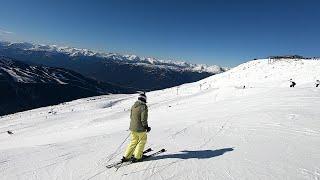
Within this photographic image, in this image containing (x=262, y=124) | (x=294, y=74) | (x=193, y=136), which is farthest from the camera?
(x=294, y=74)

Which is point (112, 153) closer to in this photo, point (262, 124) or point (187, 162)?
point (187, 162)

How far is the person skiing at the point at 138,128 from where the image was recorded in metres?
11.6

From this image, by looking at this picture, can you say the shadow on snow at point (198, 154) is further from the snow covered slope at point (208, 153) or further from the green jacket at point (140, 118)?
the green jacket at point (140, 118)

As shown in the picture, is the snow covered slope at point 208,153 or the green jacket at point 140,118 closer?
the snow covered slope at point 208,153

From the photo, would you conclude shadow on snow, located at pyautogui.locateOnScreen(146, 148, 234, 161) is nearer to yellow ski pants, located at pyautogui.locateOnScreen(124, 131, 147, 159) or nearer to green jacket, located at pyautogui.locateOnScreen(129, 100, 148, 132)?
yellow ski pants, located at pyautogui.locateOnScreen(124, 131, 147, 159)

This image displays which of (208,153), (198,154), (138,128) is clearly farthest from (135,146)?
(208,153)

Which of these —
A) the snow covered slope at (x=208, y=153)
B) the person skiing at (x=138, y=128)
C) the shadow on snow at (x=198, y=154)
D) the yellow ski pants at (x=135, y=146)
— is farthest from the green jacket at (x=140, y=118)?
the shadow on snow at (x=198, y=154)

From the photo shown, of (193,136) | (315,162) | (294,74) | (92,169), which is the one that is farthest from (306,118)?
(294,74)

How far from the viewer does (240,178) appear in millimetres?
10016

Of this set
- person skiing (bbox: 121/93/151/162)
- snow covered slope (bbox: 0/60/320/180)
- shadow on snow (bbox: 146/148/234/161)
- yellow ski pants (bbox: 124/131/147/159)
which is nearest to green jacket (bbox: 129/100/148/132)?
person skiing (bbox: 121/93/151/162)

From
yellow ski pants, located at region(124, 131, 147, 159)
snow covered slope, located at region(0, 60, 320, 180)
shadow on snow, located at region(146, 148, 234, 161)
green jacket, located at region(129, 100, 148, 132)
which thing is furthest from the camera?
shadow on snow, located at region(146, 148, 234, 161)

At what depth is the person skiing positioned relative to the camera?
1162 centimetres

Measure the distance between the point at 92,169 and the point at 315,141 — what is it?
851 cm

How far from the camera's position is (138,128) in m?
11.6
